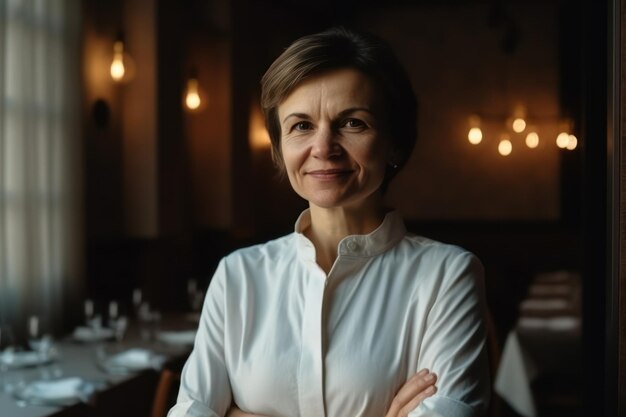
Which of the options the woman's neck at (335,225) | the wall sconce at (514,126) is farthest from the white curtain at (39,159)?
the wall sconce at (514,126)

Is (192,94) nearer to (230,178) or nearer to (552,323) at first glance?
(230,178)

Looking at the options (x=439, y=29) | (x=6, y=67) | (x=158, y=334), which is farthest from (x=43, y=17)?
(x=439, y=29)

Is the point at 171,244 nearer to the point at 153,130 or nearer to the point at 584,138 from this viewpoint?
the point at 153,130

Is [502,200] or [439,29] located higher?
[439,29]

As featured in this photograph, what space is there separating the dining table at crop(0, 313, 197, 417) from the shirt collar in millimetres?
1308

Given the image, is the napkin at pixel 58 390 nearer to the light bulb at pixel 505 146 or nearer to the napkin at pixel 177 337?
the napkin at pixel 177 337

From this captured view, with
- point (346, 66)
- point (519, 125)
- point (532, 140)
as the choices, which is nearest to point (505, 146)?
point (532, 140)

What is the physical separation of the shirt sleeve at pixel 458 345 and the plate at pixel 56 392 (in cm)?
154

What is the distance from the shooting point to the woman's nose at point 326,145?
1224mm

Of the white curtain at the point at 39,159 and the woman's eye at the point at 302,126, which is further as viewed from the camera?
the white curtain at the point at 39,159

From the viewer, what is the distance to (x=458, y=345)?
4.09 ft

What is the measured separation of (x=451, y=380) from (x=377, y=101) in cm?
43

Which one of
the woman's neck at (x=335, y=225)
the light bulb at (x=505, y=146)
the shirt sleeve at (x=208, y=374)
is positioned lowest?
the shirt sleeve at (x=208, y=374)

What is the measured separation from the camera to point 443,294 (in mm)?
1286
